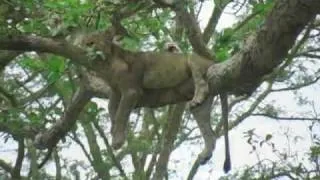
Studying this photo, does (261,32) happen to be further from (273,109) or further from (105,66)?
(273,109)

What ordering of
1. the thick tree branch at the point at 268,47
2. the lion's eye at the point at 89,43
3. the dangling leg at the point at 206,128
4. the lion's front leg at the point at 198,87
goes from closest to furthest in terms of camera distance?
the thick tree branch at the point at 268,47 → the lion's front leg at the point at 198,87 → the lion's eye at the point at 89,43 → the dangling leg at the point at 206,128

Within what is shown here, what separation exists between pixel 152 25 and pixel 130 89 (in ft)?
2.15

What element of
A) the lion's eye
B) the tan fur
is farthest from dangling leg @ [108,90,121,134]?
the lion's eye

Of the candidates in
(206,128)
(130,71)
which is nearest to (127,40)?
(130,71)

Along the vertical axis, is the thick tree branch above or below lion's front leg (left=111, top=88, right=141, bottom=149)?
below

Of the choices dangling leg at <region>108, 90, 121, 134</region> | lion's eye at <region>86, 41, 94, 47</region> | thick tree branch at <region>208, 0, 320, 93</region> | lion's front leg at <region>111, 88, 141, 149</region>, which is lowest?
thick tree branch at <region>208, 0, 320, 93</region>

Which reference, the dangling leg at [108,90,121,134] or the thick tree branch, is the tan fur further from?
the thick tree branch

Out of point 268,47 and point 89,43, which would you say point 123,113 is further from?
point 268,47

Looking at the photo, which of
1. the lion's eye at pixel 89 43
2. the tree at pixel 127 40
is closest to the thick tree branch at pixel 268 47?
the tree at pixel 127 40

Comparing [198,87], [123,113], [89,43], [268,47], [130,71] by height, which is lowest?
[268,47]

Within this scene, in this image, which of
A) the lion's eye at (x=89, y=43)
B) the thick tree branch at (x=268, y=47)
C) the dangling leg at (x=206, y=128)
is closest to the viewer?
the thick tree branch at (x=268, y=47)

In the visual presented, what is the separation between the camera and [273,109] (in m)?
11.0

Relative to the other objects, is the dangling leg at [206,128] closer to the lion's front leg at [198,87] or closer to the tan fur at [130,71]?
the tan fur at [130,71]

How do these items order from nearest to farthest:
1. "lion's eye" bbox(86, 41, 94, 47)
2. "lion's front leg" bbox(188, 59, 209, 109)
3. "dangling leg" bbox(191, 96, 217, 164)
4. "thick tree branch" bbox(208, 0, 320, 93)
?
"thick tree branch" bbox(208, 0, 320, 93) < "lion's front leg" bbox(188, 59, 209, 109) < "lion's eye" bbox(86, 41, 94, 47) < "dangling leg" bbox(191, 96, 217, 164)
